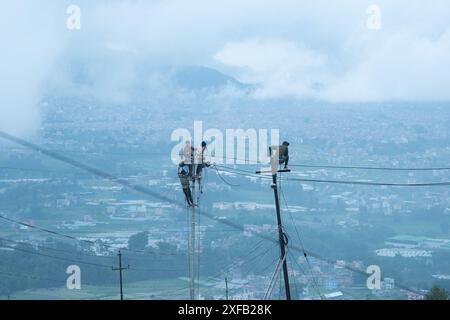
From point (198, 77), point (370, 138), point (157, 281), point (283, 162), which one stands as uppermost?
point (198, 77)

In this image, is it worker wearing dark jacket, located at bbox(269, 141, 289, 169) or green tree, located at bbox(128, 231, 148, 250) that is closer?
worker wearing dark jacket, located at bbox(269, 141, 289, 169)

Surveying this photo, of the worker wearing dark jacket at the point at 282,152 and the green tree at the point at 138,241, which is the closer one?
the worker wearing dark jacket at the point at 282,152

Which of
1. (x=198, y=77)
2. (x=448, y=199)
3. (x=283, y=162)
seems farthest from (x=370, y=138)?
(x=283, y=162)

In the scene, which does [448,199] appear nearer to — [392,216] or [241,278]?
[392,216]

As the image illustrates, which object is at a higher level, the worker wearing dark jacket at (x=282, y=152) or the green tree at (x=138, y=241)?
the worker wearing dark jacket at (x=282, y=152)

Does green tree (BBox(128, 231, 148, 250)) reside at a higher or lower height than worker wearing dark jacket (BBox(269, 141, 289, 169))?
lower

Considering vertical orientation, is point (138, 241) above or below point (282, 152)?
below

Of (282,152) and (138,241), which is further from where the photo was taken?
(138,241)

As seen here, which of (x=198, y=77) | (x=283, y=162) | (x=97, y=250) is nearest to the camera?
(x=283, y=162)
